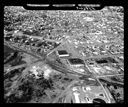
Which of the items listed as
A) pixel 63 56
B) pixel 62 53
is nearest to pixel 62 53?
pixel 62 53

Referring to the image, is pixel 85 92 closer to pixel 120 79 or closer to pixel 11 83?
pixel 120 79

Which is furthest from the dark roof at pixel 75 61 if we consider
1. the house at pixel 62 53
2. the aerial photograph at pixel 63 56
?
the house at pixel 62 53

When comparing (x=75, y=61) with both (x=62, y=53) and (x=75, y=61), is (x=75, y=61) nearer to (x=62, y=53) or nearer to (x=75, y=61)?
(x=75, y=61)

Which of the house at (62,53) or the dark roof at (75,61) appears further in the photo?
the house at (62,53)

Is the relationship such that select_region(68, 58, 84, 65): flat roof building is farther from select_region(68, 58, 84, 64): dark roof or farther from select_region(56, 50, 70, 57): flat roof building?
select_region(56, 50, 70, 57): flat roof building

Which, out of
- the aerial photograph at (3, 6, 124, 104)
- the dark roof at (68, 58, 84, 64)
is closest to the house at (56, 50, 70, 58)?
the aerial photograph at (3, 6, 124, 104)

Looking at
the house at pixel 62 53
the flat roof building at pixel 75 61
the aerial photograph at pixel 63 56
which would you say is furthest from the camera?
the house at pixel 62 53

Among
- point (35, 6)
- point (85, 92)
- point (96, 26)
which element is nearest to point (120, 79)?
point (85, 92)

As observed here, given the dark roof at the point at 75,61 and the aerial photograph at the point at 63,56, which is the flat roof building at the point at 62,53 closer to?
the aerial photograph at the point at 63,56
